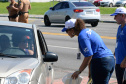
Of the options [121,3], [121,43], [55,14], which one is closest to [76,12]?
[55,14]

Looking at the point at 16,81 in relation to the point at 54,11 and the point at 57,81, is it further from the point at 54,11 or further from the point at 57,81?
the point at 54,11

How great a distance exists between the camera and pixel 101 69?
218 inches

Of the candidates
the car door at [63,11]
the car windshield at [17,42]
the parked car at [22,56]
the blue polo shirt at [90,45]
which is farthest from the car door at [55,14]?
the blue polo shirt at [90,45]

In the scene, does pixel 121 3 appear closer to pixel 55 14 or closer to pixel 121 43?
pixel 55 14

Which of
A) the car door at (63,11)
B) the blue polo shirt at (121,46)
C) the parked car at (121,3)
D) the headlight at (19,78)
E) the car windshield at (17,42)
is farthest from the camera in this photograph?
the parked car at (121,3)

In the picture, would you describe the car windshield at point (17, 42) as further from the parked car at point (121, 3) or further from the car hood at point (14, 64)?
the parked car at point (121, 3)

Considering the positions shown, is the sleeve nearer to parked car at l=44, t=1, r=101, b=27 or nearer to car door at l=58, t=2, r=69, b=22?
parked car at l=44, t=1, r=101, b=27

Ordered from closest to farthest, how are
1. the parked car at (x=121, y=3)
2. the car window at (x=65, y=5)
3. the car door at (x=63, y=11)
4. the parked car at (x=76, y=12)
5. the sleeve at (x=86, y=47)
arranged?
the sleeve at (x=86, y=47)
the parked car at (x=76, y=12)
the car door at (x=63, y=11)
the car window at (x=65, y=5)
the parked car at (x=121, y=3)

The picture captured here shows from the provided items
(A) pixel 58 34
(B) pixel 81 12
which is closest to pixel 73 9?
(B) pixel 81 12

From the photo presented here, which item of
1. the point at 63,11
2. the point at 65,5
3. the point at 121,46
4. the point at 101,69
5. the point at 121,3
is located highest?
the point at 121,46

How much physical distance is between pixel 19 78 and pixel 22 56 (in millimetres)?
862

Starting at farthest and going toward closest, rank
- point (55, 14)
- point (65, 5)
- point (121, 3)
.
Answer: point (121, 3)
point (55, 14)
point (65, 5)

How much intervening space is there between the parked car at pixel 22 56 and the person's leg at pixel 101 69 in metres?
0.57

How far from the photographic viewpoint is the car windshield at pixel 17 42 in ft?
18.7
